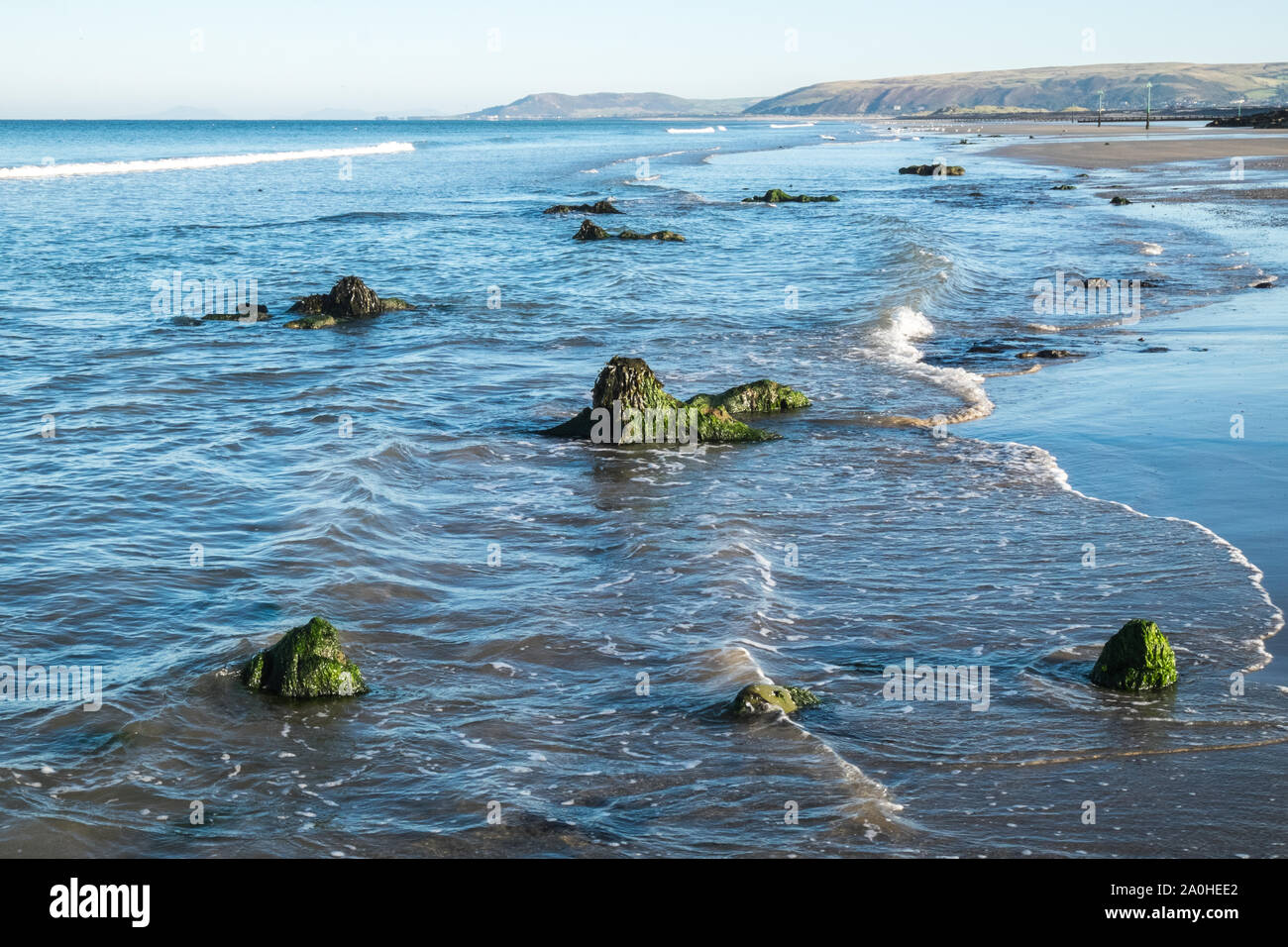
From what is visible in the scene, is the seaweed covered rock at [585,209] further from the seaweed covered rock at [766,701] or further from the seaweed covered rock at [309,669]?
the seaweed covered rock at [766,701]

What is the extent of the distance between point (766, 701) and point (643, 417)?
6.21 metres

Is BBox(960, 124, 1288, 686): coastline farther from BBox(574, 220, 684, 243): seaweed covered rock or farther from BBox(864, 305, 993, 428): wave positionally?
BBox(574, 220, 684, 243): seaweed covered rock

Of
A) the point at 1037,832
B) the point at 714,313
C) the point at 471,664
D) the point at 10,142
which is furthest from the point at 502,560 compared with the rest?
the point at 10,142

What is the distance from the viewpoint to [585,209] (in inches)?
1677

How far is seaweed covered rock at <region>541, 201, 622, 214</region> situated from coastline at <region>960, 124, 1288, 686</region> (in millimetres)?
23789

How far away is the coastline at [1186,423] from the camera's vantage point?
31.1ft

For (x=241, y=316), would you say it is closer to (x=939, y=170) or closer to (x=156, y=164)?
(x=939, y=170)

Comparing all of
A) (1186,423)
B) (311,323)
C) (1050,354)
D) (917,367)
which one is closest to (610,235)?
(311,323)

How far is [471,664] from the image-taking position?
23.8 ft

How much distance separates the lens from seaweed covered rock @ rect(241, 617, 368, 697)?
22.2 feet

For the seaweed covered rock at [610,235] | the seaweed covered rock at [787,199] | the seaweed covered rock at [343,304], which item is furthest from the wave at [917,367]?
the seaweed covered rock at [787,199]

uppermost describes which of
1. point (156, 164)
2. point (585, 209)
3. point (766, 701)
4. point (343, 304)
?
point (156, 164)

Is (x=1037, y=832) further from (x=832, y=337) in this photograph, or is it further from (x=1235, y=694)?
(x=832, y=337)

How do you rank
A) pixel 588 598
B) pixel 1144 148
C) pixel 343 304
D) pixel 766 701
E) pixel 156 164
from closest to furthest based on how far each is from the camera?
pixel 766 701, pixel 588 598, pixel 343 304, pixel 1144 148, pixel 156 164
